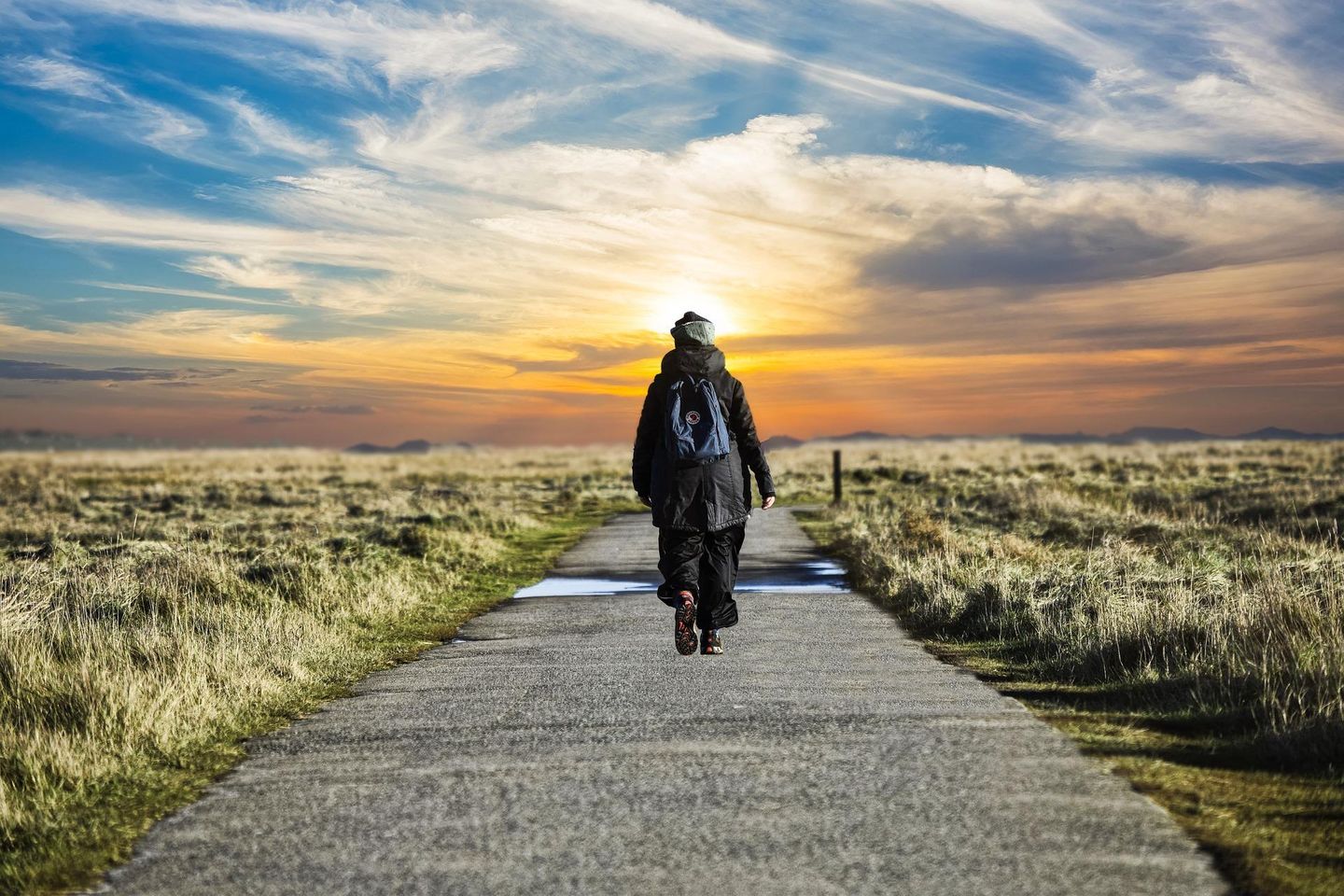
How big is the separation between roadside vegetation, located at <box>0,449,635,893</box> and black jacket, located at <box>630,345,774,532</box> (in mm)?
2874

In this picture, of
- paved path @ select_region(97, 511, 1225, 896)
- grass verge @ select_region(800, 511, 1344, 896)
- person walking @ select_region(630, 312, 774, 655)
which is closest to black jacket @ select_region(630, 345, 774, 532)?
person walking @ select_region(630, 312, 774, 655)

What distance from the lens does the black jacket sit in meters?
8.96

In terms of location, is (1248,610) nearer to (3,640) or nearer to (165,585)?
(3,640)

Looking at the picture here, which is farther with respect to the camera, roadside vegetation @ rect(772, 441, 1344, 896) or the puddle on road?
the puddle on road

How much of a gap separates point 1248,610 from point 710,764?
643cm

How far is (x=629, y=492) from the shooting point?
1914 inches

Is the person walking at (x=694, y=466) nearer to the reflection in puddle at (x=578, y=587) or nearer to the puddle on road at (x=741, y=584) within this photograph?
the puddle on road at (x=741, y=584)

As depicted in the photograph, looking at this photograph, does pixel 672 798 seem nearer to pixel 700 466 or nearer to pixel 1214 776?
pixel 1214 776

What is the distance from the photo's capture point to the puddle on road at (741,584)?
15875 mm

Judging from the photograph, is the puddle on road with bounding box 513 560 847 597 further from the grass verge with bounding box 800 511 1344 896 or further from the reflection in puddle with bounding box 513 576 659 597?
the grass verge with bounding box 800 511 1344 896

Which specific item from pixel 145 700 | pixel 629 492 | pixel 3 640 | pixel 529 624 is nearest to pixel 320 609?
pixel 529 624

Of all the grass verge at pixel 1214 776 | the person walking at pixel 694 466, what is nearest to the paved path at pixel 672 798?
the grass verge at pixel 1214 776

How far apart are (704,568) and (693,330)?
1.84 m

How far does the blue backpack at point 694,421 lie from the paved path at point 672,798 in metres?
1.69
